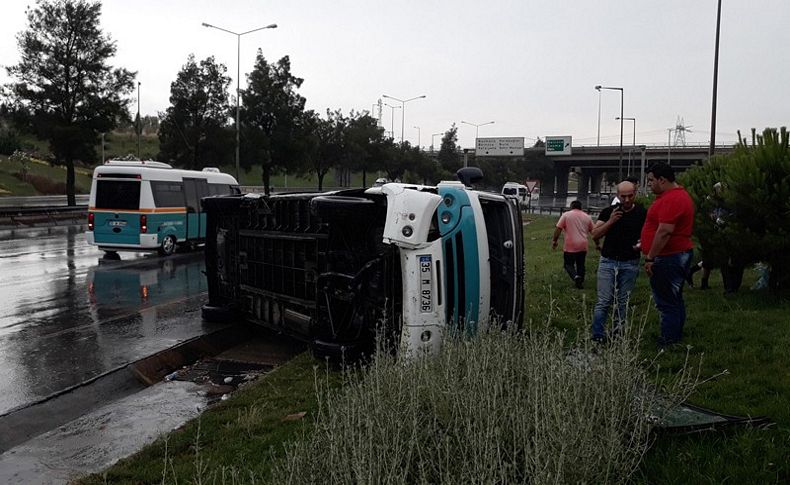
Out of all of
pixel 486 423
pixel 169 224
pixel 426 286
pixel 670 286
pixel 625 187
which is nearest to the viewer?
pixel 486 423

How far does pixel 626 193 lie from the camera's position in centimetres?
725

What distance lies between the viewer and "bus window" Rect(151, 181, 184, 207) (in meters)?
18.3

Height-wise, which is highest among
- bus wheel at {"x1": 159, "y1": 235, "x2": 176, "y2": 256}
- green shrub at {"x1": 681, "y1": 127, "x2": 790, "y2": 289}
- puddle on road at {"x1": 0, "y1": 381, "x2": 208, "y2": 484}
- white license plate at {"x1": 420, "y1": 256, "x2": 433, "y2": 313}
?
green shrub at {"x1": 681, "y1": 127, "x2": 790, "y2": 289}

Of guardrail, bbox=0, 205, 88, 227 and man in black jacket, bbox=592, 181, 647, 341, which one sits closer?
man in black jacket, bbox=592, 181, 647, 341

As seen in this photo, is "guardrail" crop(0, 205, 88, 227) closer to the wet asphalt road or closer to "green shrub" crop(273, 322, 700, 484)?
the wet asphalt road

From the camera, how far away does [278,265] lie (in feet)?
26.6

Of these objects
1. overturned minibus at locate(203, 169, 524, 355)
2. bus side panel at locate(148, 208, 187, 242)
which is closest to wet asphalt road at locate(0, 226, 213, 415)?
bus side panel at locate(148, 208, 187, 242)

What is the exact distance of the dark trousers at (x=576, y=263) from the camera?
11701 millimetres

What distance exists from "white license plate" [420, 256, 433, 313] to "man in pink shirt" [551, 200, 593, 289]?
6.19 meters

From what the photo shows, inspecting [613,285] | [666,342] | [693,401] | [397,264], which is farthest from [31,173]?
[693,401]

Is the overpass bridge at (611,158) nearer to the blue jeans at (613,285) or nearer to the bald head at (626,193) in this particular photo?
the bald head at (626,193)

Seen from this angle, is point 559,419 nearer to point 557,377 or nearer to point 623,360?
point 557,377

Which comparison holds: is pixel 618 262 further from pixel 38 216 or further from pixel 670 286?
pixel 38 216

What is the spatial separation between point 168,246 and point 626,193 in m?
14.4
